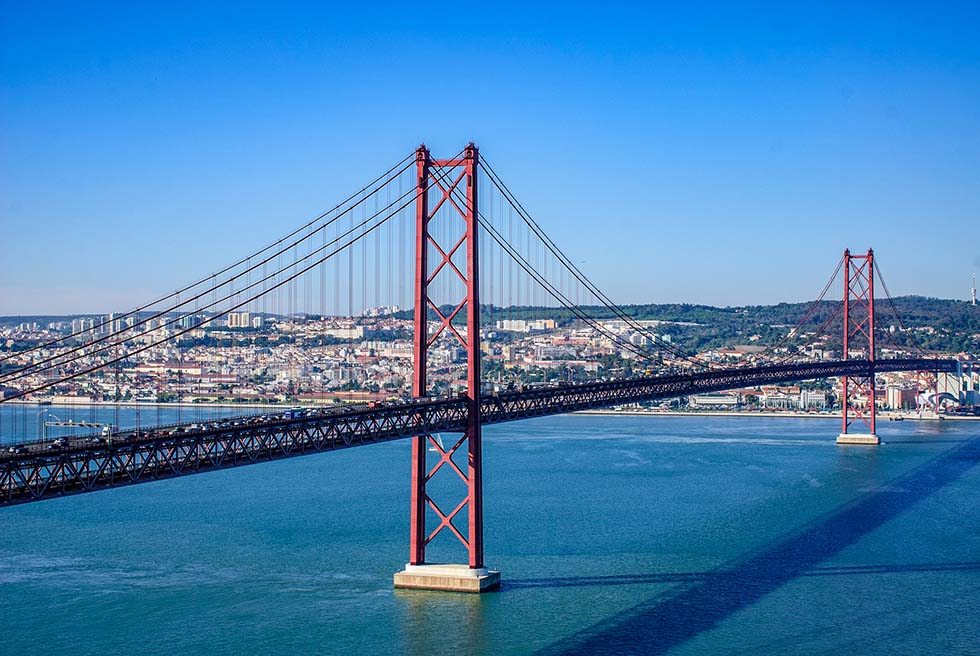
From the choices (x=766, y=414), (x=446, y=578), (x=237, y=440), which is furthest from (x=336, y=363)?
(x=237, y=440)

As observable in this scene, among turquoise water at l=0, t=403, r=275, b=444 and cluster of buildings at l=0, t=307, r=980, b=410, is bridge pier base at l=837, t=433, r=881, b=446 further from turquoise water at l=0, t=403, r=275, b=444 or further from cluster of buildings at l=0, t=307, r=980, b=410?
turquoise water at l=0, t=403, r=275, b=444

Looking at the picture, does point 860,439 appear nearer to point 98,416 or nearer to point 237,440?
point 98,416

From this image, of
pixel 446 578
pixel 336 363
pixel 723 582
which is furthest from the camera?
pixel 336 363

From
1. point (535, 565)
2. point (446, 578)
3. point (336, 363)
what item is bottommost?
point (535, 565)

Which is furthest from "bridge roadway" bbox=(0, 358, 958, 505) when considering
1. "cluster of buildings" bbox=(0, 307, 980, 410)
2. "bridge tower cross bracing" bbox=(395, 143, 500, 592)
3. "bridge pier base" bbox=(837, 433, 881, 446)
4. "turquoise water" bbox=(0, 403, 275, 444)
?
"bridge pier base" bbox=(837, 433, 881, 446)

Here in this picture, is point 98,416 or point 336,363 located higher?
point 336,363

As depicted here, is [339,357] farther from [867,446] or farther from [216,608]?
[216,608]
